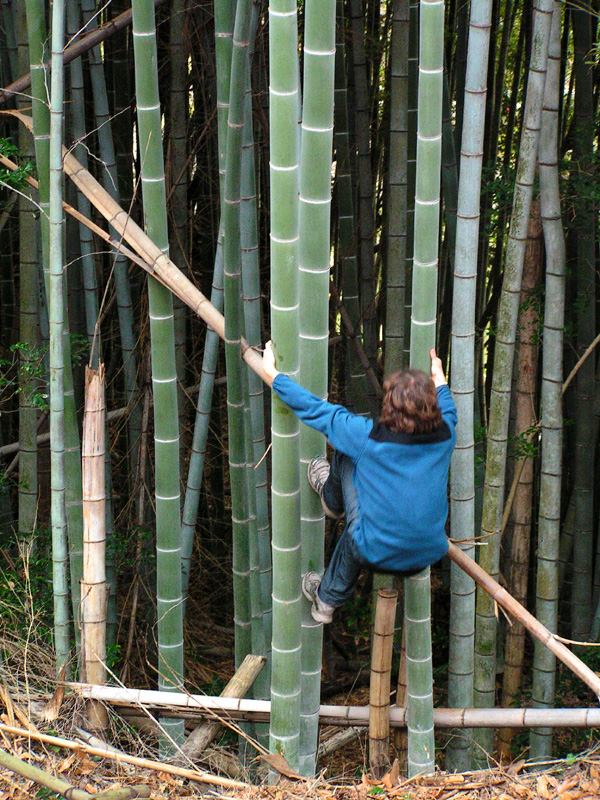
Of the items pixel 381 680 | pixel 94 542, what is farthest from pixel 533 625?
pixel 94 542

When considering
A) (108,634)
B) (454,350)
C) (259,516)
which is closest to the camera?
(454,350)

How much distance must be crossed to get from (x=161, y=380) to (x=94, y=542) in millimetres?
630

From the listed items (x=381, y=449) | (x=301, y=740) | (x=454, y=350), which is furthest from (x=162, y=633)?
(x=454, y=350)

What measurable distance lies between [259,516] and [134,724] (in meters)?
0.91

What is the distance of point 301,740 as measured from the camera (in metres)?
2.66

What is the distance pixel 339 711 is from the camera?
9.35 ft

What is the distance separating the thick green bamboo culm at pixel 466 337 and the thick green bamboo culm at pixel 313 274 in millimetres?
528

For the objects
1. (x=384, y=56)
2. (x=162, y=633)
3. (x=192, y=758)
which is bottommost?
(x=192, y=758)

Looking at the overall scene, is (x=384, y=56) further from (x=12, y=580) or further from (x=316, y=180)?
(x=12, y=580)

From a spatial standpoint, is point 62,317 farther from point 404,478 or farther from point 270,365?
point 404,478

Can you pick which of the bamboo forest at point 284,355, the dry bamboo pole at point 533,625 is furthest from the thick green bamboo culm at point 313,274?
the dry bamboo pole at point 533,625

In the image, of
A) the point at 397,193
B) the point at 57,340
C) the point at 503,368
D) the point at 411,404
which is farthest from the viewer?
the point at 397,193

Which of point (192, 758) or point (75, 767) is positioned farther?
point (192, 758)

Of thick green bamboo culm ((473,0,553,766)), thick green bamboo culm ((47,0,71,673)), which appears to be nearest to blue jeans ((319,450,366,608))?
thick green bamboo culm ((473,0,553,766))
